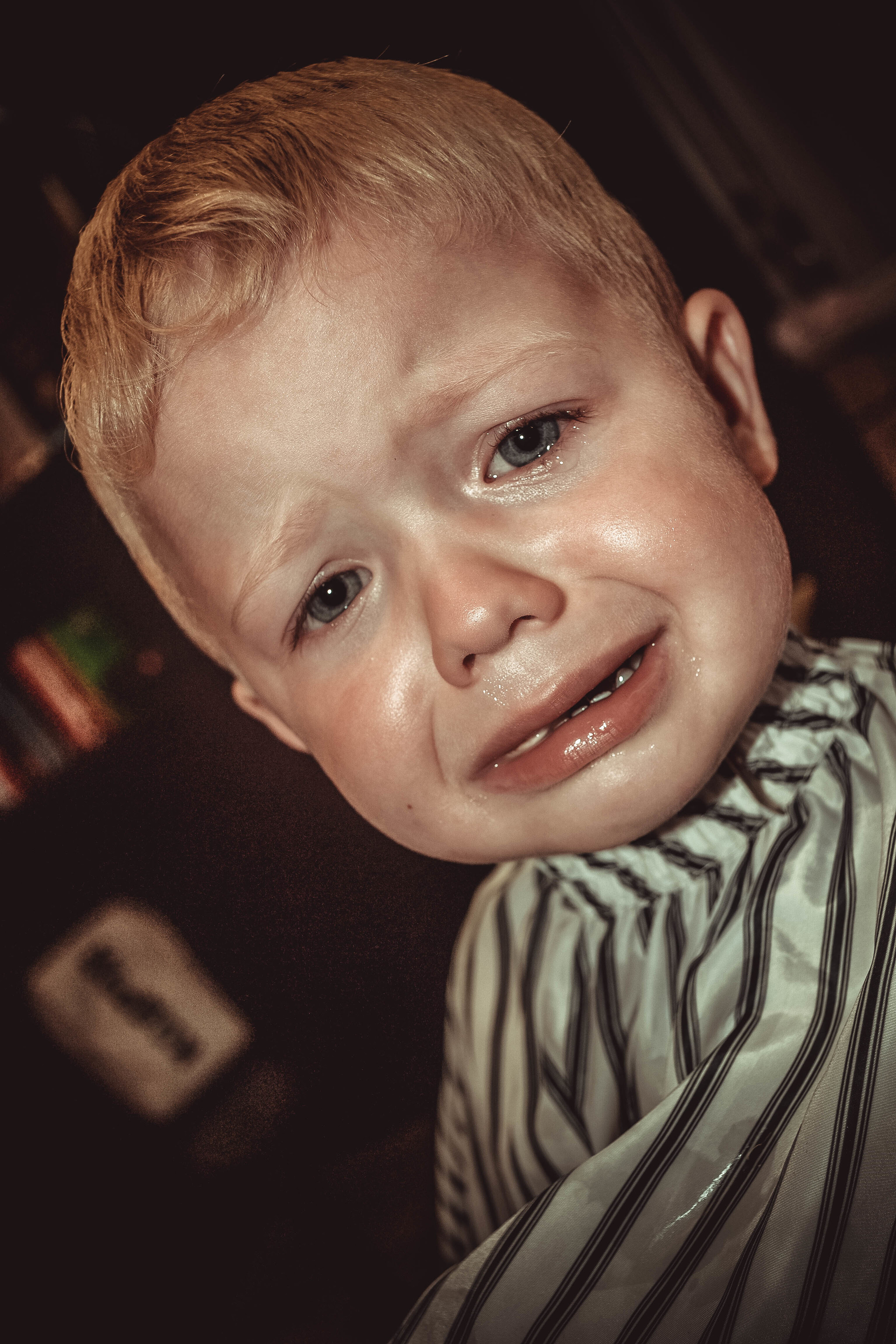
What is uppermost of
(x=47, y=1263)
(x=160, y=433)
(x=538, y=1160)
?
(x=160, y=433)

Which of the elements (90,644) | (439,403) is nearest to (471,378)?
(439,403)

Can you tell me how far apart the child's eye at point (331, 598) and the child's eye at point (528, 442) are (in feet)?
0.21

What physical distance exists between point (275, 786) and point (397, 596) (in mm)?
171

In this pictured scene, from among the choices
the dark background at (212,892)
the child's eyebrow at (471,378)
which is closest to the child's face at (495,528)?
the child's eyebrow at (471,378)

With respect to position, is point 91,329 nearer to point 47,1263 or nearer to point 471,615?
point 471,615

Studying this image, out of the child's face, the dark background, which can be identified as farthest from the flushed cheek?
the dark background

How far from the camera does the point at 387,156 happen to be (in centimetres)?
28

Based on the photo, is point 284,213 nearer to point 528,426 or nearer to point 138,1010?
point 528,426

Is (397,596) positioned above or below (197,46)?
below

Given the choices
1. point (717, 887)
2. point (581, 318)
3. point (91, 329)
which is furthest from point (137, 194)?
point (717, 887)

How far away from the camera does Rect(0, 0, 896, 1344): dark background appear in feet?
1.08

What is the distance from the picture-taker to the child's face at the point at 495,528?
23 centimetres

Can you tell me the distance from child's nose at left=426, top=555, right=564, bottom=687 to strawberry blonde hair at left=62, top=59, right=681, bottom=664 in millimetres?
120

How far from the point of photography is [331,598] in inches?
11.0
